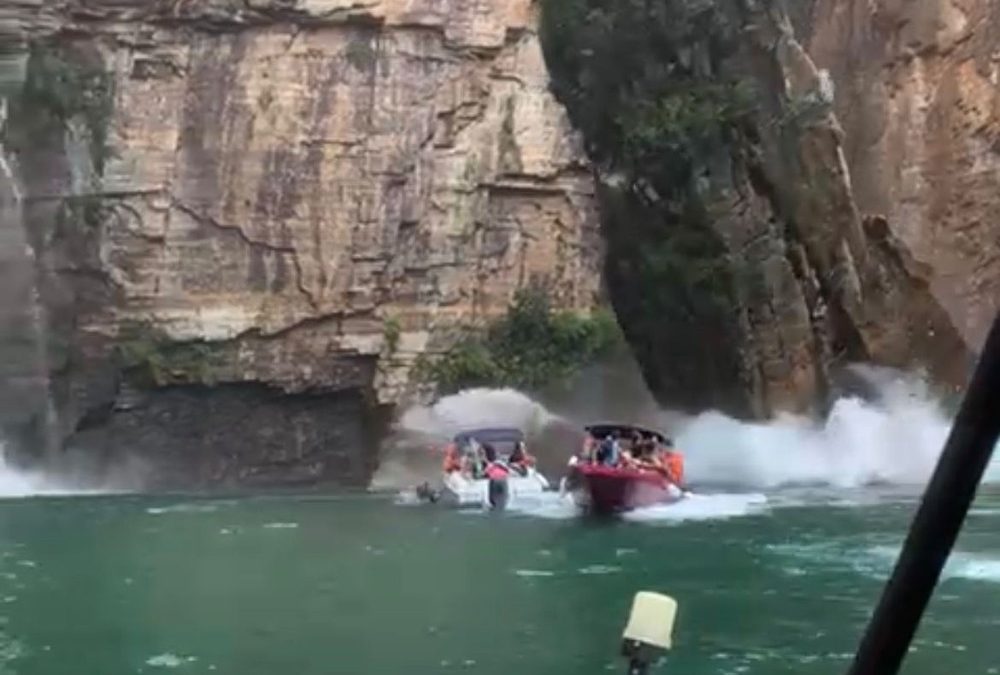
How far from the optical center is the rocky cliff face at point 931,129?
51656mm

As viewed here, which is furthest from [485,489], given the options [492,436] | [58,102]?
[58,102]

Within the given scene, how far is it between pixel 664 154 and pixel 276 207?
32.5 feet

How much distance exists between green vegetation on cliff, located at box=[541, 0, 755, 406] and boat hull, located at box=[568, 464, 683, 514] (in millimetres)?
13001

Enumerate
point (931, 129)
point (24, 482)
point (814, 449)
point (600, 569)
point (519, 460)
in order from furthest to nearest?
1. point (931, 129)
2. point (814, 449)
3. point (24, 482)
4. point (519, 460)
5. point (600, 569)

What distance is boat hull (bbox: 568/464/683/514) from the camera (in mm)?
29250

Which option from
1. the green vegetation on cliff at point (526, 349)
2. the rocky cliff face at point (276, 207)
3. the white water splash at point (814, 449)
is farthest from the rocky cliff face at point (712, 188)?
the green vegetation on cliff at point (526, 349)

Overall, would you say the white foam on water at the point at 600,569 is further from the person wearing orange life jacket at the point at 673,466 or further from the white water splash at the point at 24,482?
Answer: the white water splash at the point at 24,482

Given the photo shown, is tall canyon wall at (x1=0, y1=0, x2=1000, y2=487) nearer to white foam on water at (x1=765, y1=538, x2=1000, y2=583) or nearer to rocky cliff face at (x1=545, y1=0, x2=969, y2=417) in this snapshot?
rocky cliff face at (x1=545, y1=0, x2=969, y2=417)

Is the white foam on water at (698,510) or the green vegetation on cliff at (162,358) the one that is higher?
the green vegetation on cliff at (162,358)

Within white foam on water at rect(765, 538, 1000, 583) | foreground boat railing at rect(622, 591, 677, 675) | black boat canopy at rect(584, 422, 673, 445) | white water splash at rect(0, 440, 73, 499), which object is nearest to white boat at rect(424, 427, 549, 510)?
black boat canopy at rect(584, 422, 673, 445)

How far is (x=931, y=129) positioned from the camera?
5275cm

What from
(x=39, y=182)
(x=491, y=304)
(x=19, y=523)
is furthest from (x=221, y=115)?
(x=19, y=523)

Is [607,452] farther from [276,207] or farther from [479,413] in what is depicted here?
[276,207]

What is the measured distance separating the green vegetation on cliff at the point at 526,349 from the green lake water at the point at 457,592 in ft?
37.1
